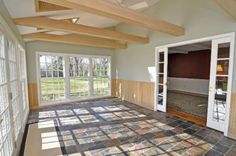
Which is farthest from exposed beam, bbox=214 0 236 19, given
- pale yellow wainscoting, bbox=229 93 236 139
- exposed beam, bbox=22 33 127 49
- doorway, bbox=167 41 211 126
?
exposed beam, bbox=22 33 127 49

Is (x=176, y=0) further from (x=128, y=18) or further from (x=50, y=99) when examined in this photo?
(x=50, y=99)

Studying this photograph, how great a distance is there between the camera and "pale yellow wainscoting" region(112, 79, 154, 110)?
514 cm

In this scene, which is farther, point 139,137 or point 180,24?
point 180,24

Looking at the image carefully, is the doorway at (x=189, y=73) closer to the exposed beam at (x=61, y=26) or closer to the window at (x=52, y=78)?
the exposed beam at (x=61, y=26)

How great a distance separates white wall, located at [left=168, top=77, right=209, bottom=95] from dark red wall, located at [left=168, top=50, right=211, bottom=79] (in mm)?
229

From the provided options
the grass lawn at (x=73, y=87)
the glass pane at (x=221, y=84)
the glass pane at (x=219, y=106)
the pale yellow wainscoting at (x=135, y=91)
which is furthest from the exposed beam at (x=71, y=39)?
the glass pane at (x=219, y=106)

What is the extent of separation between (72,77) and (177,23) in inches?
182

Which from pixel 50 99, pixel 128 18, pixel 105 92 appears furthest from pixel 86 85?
pixel 128 18

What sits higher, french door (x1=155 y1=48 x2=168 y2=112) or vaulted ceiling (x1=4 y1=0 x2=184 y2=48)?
vaulted ceiling (x1=4 y1=0 x2=184 y2=48)

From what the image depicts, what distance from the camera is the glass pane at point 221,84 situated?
10.2ft

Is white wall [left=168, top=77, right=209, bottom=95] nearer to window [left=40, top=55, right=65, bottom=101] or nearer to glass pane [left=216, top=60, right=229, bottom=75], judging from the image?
glass pane [left=216, top=60, right=229, bottom=75]

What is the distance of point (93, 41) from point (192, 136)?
4.33 metres

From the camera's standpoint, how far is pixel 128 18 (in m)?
2.59

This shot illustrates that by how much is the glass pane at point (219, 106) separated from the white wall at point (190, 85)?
4222mm
